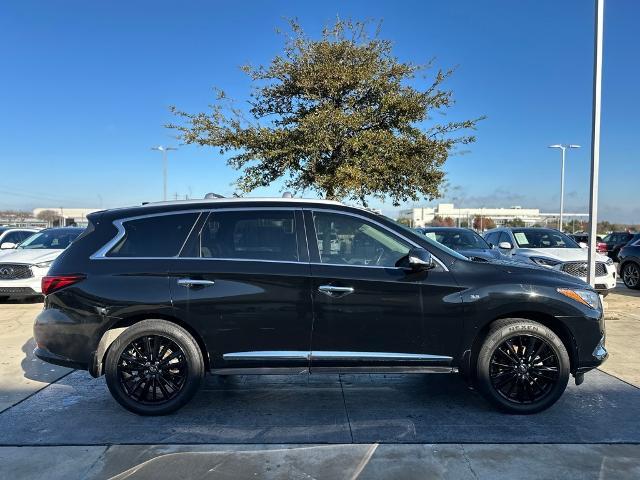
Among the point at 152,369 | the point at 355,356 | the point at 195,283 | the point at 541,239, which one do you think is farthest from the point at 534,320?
the point at 541,239

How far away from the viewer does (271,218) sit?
472 cm

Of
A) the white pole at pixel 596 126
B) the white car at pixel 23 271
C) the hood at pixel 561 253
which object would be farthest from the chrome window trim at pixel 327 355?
the hood at pixel 561 253

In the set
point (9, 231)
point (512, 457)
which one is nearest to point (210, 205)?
point (512, 457)

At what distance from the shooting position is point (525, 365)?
180 inches

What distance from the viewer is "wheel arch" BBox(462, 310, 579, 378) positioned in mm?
4547

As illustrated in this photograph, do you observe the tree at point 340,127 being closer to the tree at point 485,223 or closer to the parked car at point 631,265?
the parked car at point 631,265

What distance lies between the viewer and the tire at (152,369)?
4.51 meters

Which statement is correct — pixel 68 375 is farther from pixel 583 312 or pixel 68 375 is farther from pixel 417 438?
pixel 583 312

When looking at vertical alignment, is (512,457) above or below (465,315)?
below

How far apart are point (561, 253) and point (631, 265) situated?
4.42 m

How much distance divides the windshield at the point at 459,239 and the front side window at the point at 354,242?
689cm

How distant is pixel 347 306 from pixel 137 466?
1.97 meters

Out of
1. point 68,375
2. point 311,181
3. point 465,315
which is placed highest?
point 311,181

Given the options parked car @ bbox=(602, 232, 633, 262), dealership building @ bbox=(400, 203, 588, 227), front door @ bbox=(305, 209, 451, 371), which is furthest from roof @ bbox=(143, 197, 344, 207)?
dealership building @ bbox=(400, 203, 588, 227)
